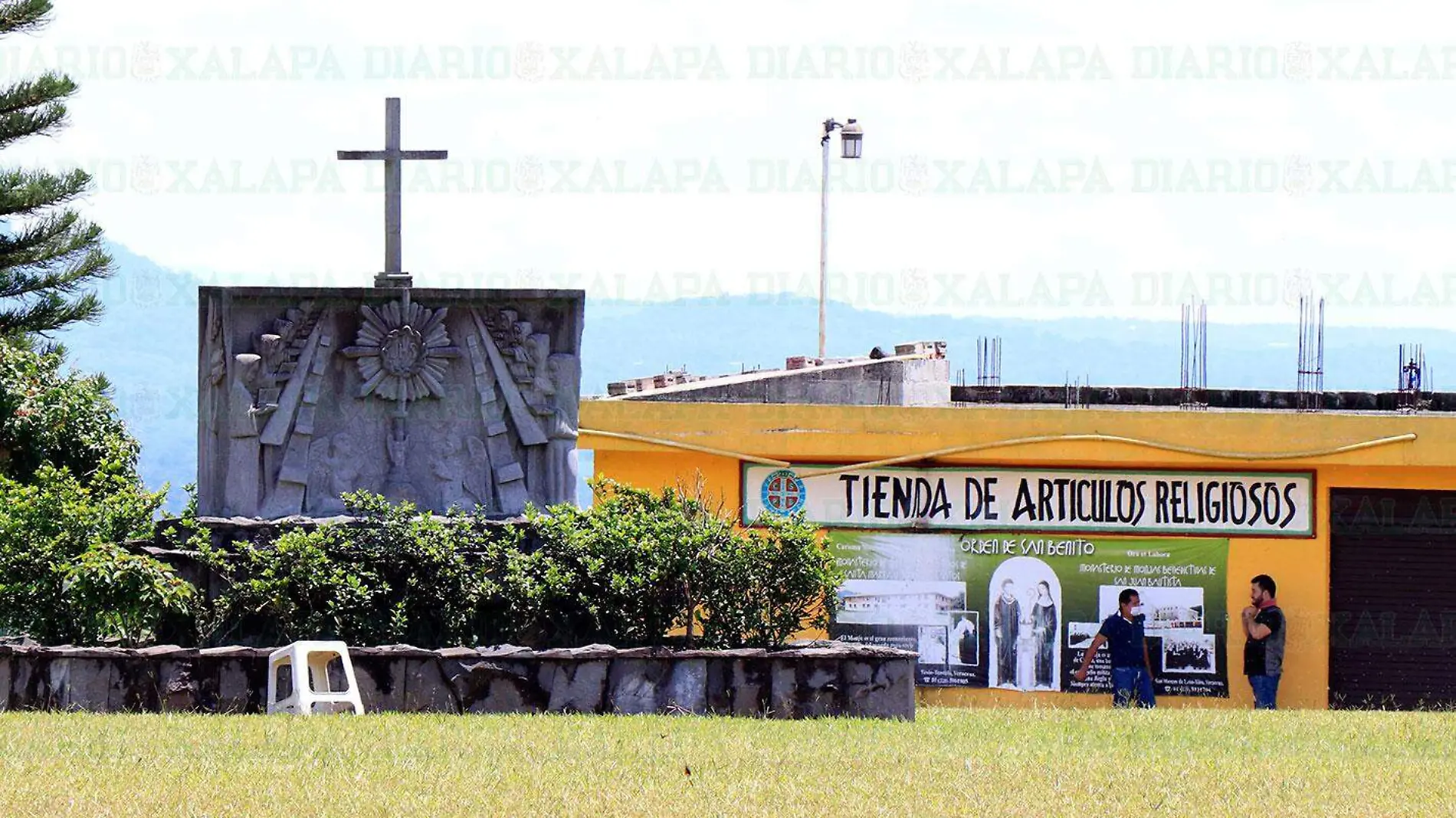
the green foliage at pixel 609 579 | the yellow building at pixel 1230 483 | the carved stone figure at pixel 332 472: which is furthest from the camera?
the yellow building at pixel 1230 483

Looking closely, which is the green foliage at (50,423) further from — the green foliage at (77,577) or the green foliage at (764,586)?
the green foliage at (764,586)

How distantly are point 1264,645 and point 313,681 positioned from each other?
8867mm

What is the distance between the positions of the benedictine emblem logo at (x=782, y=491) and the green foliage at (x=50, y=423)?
5.40 m

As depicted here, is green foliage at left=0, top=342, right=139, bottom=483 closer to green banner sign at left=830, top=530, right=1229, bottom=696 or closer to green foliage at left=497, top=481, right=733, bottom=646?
green foliage at left=497, top=481, right=733, bottom=646

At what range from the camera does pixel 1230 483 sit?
57.3 ft

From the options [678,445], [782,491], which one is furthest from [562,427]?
[782,491]

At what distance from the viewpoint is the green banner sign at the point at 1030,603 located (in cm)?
1731

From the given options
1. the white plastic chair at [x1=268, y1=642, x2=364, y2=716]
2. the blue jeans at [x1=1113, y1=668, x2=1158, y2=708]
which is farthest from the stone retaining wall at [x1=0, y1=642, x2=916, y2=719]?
the blue jeans at [x1=1113, y1=668, x2=1158, y2=708]

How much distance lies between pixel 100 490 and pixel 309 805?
6406mm

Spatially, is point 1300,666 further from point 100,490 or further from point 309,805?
point 309,805

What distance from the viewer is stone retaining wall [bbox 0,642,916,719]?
11.1 metres

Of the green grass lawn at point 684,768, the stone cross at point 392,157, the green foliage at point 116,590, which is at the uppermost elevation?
the stone cross at point 392,157

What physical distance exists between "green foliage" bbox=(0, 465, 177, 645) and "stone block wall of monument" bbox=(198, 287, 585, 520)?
3.36 ft

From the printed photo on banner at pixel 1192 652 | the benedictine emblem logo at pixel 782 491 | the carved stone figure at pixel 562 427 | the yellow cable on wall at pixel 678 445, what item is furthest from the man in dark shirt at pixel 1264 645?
the carved stone figure at pixel 562 427
